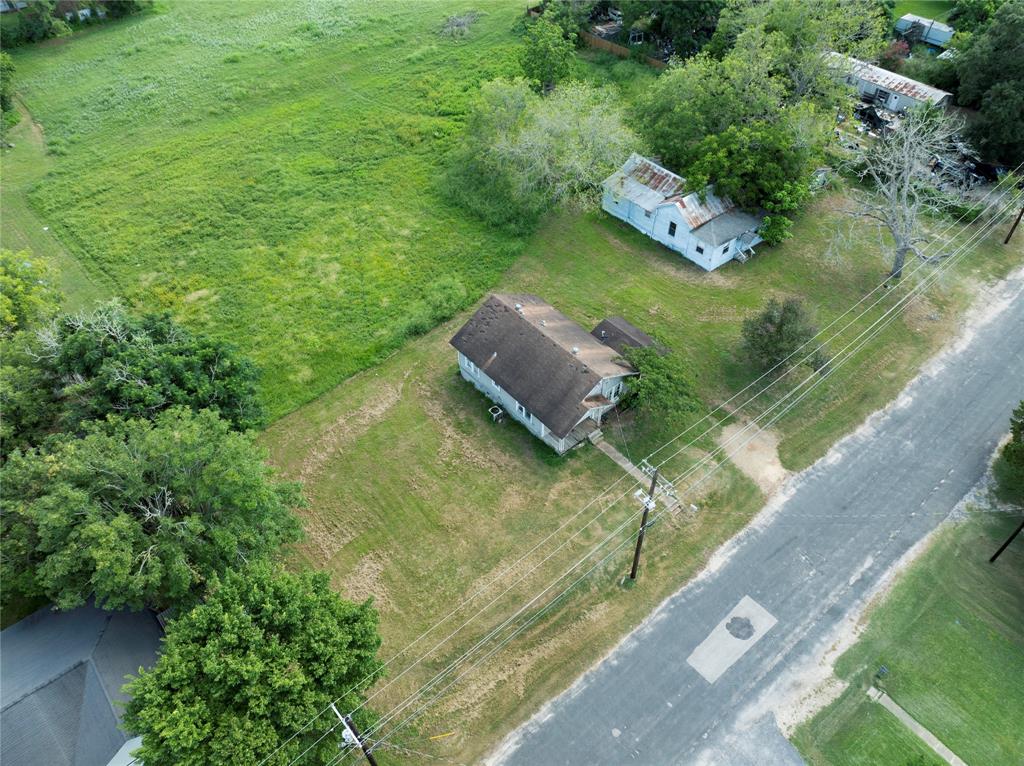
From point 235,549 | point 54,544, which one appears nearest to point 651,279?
point 235,549

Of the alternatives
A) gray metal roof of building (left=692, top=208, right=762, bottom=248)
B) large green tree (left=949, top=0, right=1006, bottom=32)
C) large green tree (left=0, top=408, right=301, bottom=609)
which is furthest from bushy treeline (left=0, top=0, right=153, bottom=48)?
large green tree (left=949, top=0, right=1006, bottom=32)

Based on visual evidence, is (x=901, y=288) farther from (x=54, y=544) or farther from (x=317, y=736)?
(x=54, y=544)

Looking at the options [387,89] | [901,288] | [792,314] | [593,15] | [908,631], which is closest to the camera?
[908,631]

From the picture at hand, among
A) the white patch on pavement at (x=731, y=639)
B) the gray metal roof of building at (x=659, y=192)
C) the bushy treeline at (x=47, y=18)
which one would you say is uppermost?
the bushy treeline at (x=47, y=18)

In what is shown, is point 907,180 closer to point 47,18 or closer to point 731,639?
point 731,639

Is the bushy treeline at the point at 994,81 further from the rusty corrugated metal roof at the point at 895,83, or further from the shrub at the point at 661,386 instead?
the shrub at the point at 661,386

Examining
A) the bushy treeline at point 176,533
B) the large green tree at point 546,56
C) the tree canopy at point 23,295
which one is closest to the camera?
the bushy treeline at point 176,533

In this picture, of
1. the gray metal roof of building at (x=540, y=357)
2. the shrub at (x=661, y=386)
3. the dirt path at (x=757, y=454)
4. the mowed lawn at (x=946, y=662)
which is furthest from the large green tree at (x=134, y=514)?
the mowed lawn at (x=946, y=662)
